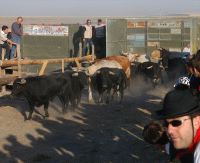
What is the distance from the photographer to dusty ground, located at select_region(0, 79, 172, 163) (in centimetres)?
825

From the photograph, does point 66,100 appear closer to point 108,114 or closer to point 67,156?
point 108,114

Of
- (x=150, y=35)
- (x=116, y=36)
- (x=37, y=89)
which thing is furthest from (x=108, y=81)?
(x=150, y=35)

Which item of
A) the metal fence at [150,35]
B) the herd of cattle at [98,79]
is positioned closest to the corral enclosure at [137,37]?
the metal fence at [150,35]

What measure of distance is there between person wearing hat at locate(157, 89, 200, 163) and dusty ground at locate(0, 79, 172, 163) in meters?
4.76

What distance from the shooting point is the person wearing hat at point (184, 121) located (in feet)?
8.58

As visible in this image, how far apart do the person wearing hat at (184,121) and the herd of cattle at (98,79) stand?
9281 millimetres

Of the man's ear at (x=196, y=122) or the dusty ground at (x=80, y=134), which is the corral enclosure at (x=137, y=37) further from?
the man's ear at (x=196, y=122)

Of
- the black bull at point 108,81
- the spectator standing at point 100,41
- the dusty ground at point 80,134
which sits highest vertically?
the spectator standing at point 100,41

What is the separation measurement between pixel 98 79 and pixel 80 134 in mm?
4655

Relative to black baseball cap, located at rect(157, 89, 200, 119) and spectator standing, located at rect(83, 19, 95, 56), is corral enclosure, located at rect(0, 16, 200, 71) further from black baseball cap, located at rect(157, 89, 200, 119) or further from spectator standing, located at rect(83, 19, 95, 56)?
black baseball cap, located at rect(157, 89, 200, 119)

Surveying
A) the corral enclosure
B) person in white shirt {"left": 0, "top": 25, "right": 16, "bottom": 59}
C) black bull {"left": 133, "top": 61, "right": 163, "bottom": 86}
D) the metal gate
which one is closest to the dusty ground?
person in white shirt {"left": 0, "top": 25, "right": 16, "bottom": 59}

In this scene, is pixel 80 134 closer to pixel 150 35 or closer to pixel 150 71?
pixel 150 71

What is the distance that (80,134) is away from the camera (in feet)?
32.9

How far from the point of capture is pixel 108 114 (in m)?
12.3
